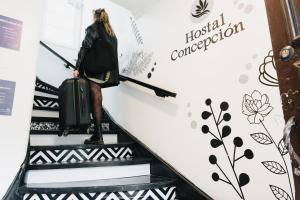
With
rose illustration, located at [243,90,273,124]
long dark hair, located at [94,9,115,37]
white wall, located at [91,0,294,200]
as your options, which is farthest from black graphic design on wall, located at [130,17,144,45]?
rose illustration, located at [243,90,273,124]

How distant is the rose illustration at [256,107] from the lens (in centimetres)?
143

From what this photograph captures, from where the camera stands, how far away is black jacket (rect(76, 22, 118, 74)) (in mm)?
Result: 2703

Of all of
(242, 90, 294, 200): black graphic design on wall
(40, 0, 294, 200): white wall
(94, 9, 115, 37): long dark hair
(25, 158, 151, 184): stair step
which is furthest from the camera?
(94, 9, 115, 37): long dark hair

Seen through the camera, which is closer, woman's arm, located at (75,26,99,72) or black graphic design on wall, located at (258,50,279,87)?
black graphic design on wall, located at (258,50,279,87)

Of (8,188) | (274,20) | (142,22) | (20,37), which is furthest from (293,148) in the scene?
(142,22)

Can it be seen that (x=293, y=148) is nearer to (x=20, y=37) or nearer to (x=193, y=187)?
(x=193, y=187)

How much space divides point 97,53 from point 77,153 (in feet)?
3.76

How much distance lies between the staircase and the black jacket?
0.73 metres

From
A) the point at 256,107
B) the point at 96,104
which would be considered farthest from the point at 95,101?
the point at 256,107

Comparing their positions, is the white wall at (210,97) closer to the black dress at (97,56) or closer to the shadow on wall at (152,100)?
the shadow on wall at (152,100)

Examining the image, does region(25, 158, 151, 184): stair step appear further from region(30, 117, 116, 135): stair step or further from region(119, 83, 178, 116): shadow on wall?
region(30, 117, 116, 135): stair step

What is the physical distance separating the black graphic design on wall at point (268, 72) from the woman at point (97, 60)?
168 centimetres

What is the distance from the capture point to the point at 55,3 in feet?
15.0

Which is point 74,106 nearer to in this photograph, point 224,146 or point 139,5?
point 139,5
